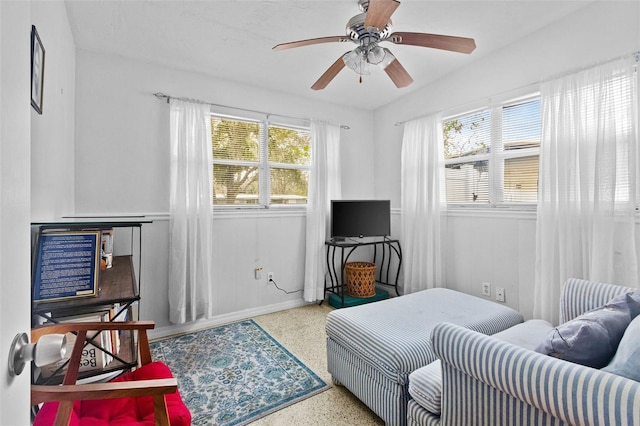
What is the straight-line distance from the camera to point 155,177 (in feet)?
9.14

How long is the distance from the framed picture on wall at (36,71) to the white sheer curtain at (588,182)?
3.09 m

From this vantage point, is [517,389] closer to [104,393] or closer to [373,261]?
[104,393]

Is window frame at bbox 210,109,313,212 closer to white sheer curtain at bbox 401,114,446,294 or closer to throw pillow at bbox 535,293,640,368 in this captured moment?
white sheer curtain at bbox 401,114,446,294

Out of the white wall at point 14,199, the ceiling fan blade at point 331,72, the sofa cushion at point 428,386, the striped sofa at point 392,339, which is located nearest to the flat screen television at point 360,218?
the striped sofa at point 392,339

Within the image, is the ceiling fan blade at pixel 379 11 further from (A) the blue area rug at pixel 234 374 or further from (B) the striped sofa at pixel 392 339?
(A) the blue area rug at pixel 234 374

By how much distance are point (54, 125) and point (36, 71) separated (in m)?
0.54

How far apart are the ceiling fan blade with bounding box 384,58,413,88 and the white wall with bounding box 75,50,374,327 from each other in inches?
60.7

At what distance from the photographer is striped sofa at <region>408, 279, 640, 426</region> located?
766 mm

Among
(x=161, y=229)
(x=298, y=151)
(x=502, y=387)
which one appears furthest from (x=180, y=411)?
(x=298, y=151)

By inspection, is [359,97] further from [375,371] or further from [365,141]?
[375,371]

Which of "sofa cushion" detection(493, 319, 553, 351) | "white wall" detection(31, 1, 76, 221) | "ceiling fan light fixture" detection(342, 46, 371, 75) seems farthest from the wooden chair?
"ceiling fan light fixture" detection(342, 46, 371, 75)

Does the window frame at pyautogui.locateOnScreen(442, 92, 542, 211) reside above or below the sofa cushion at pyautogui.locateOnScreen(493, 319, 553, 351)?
above

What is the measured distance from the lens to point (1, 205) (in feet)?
1.51

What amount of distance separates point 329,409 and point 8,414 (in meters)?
1.66
